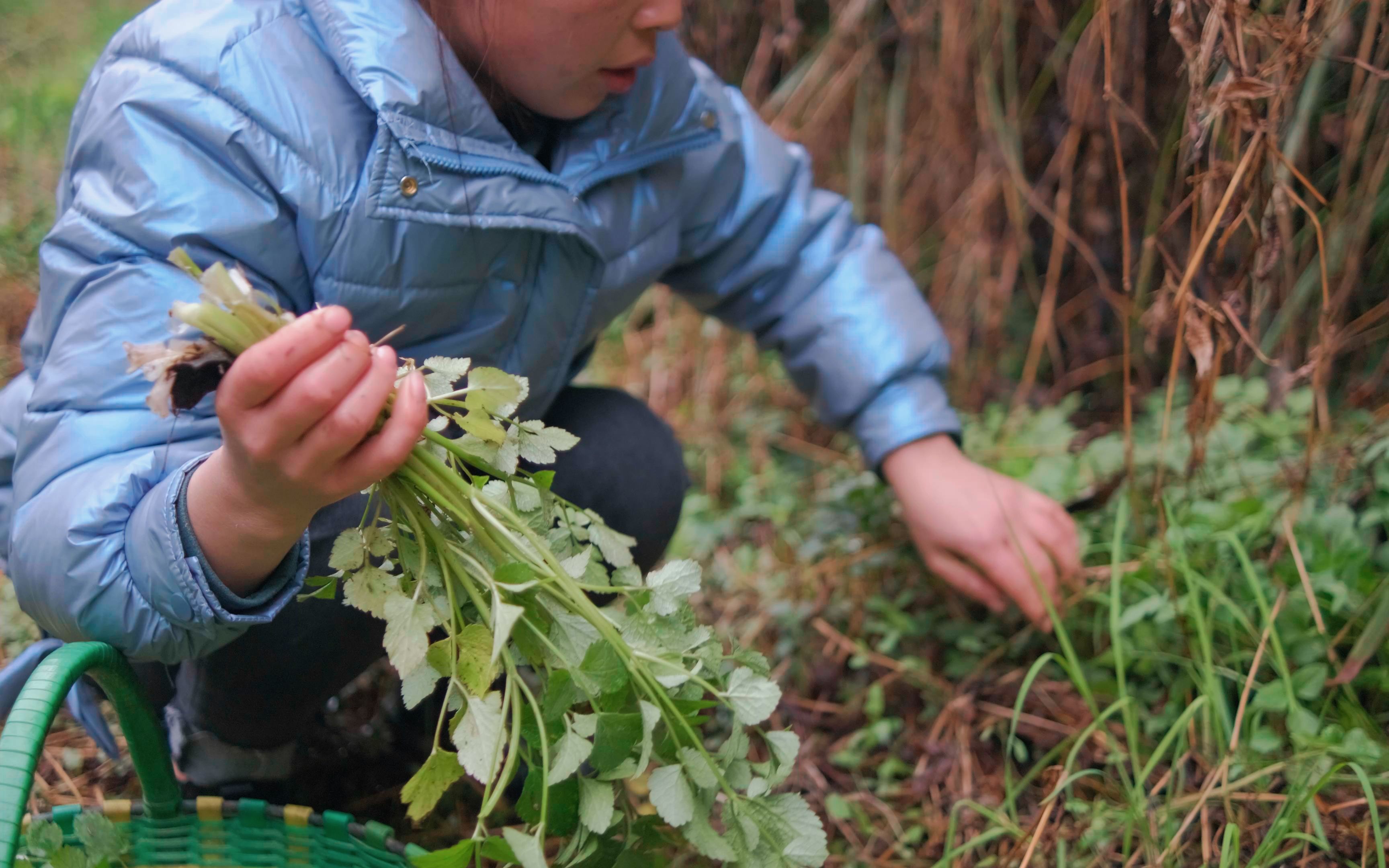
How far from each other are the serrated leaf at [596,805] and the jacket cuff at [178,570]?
0.91 feet

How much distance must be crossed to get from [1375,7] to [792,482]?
3.51 ft

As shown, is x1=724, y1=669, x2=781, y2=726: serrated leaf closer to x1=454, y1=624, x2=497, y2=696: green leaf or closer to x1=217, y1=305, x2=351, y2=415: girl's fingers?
x1=454, y1=624, x2=497, y2=696: green leaf

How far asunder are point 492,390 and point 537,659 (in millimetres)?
210

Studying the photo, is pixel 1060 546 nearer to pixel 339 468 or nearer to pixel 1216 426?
pixel 1216 426

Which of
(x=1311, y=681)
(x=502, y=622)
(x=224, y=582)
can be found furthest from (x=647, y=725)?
(x=1311, y=681)

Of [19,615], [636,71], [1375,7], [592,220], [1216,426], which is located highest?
[1375,7]

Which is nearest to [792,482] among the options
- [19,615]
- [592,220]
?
[592,220]

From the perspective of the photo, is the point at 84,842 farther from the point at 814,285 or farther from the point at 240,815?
the point at 814,285

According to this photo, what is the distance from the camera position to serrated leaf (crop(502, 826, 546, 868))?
700 millimetres

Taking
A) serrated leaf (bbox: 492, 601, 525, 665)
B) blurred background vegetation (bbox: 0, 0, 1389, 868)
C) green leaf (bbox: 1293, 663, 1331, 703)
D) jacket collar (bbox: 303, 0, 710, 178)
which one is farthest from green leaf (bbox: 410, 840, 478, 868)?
green leaf (bbox: 1293, 663, 1331, 703)

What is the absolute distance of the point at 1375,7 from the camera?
43.3 inches

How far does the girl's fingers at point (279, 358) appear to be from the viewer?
62cm

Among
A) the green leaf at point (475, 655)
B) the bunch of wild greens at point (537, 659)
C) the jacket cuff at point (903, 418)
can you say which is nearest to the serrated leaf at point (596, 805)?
the bunch of wild greens at point (537, 659)

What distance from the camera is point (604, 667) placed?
2.43ft
